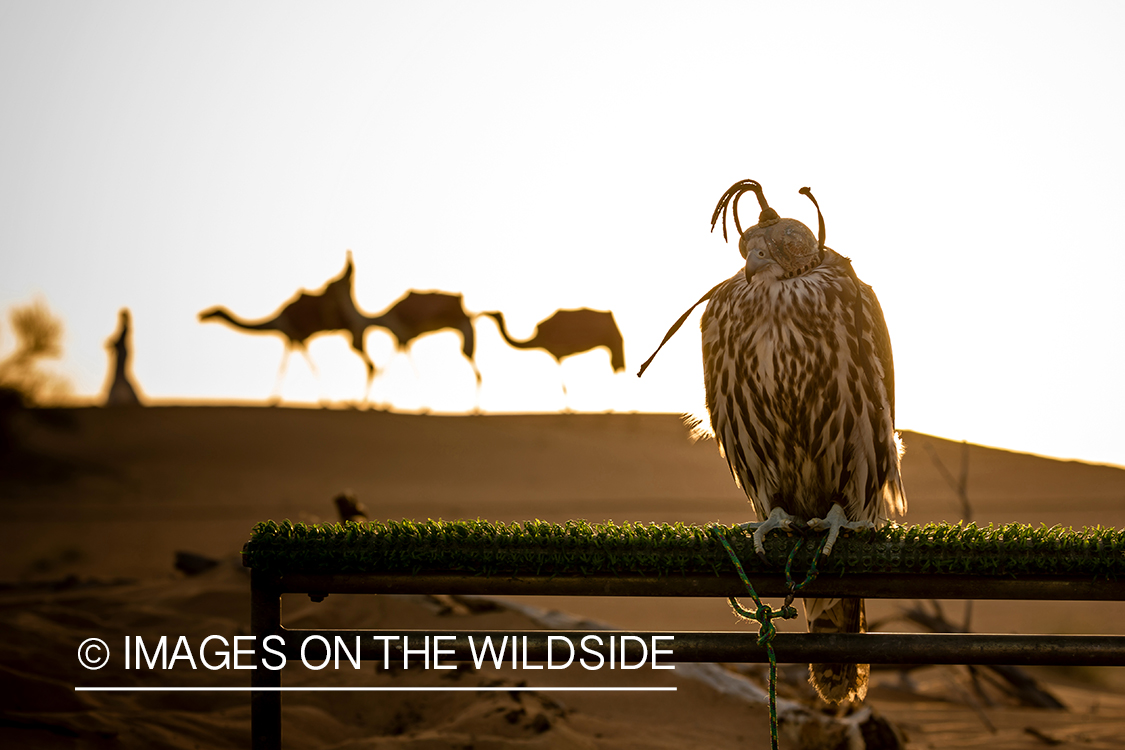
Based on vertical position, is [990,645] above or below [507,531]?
below

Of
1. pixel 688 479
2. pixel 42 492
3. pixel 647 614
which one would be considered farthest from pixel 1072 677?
pixel 42 492

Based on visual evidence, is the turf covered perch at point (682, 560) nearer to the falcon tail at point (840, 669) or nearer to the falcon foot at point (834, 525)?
the falcon foot at point (834, 525)

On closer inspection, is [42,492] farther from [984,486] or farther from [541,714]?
[984,486]

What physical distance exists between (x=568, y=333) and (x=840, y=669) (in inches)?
678

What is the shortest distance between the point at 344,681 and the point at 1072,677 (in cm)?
592

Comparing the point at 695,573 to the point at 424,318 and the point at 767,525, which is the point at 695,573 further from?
the point at 424,318

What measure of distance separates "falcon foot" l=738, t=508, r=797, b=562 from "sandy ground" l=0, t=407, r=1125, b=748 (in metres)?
1.62

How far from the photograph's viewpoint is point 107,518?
12.4 metres

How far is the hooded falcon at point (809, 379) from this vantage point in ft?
7.66

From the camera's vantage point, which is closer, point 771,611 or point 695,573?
point 771,611

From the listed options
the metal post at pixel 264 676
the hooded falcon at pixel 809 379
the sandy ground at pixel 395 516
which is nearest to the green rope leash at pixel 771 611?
the hooded falcon at pixel 809 379

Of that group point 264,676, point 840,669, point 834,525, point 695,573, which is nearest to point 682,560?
point 695,573

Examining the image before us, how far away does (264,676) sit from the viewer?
1908 mm

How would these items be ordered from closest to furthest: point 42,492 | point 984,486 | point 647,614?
point 647,614, point 42,492, point 984,486
